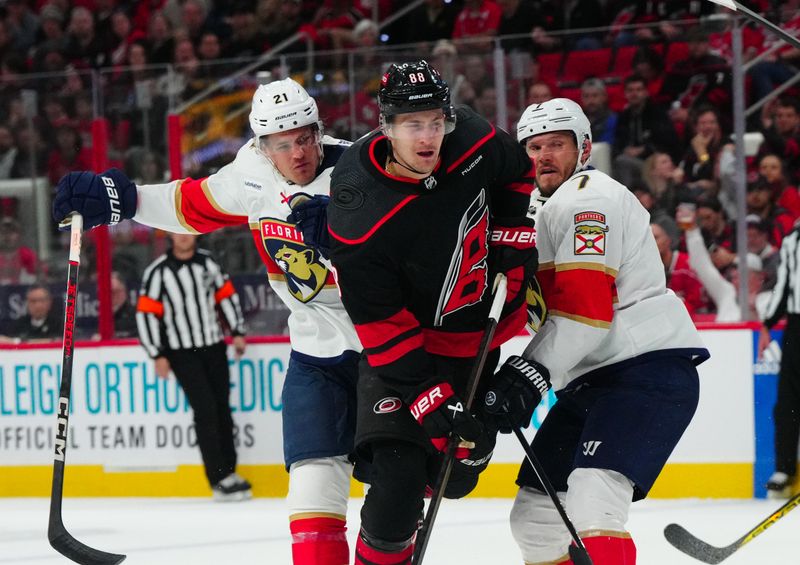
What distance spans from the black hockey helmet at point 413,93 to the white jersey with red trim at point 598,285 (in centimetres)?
39

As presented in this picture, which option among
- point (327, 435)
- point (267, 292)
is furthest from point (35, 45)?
point (327, 435)

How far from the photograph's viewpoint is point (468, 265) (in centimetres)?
292

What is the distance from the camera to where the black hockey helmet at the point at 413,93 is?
2.79m

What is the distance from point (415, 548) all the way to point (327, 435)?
394 mm

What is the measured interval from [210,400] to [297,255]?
2.99 metres

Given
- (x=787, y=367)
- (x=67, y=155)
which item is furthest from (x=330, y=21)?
(x=787, y=367)

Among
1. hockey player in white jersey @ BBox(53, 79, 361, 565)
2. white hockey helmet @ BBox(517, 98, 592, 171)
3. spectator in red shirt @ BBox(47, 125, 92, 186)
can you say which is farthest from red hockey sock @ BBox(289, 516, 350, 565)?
spectator in red shirt @ BBox(47, 125, 92, 186)

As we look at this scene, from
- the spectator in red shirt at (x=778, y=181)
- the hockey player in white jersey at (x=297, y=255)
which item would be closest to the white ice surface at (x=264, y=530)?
the spectator in red shirt at (x=778, y=181)

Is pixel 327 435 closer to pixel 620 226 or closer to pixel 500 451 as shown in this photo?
pixel 620 226

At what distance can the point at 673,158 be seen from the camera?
583 cm

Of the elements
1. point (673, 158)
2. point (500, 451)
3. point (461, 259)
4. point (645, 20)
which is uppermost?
point (645, 20)

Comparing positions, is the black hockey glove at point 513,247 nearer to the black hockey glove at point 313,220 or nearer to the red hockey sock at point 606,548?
the black hockey glove at point 313,220

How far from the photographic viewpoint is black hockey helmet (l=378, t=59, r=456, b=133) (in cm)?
279

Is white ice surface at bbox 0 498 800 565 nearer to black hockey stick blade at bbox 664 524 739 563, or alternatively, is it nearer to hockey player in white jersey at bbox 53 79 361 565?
black hockey stick blade at bbox 664 524 739 563
